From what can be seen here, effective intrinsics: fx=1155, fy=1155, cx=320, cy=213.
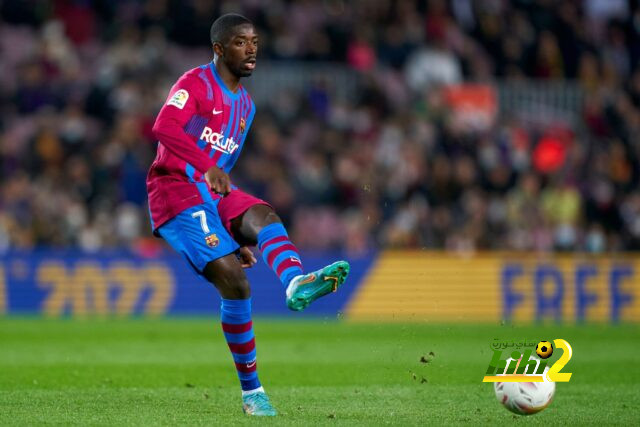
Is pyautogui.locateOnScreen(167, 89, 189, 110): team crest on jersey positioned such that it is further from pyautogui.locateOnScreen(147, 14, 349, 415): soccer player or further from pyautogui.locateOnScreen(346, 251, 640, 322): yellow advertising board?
pyautogui.locateOnScreen(346, 251, 640, 322): yellow advertising board

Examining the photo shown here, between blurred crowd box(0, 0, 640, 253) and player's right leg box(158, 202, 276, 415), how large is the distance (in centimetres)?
1106

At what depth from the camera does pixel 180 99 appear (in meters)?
7.47

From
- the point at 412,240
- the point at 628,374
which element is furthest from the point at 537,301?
the point at 628,374

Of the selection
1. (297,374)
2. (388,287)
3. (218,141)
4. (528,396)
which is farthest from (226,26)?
(388,287)

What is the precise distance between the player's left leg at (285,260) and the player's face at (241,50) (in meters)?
0.96

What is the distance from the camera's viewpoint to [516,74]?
22.5 metres

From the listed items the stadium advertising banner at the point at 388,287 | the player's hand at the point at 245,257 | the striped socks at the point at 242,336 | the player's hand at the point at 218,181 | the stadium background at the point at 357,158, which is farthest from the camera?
the stadium background at the point at 357,158

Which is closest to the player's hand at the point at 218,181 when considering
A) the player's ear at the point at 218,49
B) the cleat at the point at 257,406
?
the player's ear at the point at 218,49

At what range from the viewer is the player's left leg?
22.0 ft

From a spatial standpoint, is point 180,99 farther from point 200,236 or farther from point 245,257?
point 245,257

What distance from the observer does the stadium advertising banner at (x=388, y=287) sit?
18.0m

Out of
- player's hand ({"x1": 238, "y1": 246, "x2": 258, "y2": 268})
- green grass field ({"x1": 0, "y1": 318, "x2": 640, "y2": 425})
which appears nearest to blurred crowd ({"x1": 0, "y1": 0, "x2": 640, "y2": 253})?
green grass field ({"x1": 0, "y1": 318, "x2": 640, "y2": 425})

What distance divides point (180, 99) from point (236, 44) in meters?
0.57

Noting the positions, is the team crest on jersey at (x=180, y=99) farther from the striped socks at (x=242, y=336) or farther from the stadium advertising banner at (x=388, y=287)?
the stadium advertising banner at (x=388, y=287)
